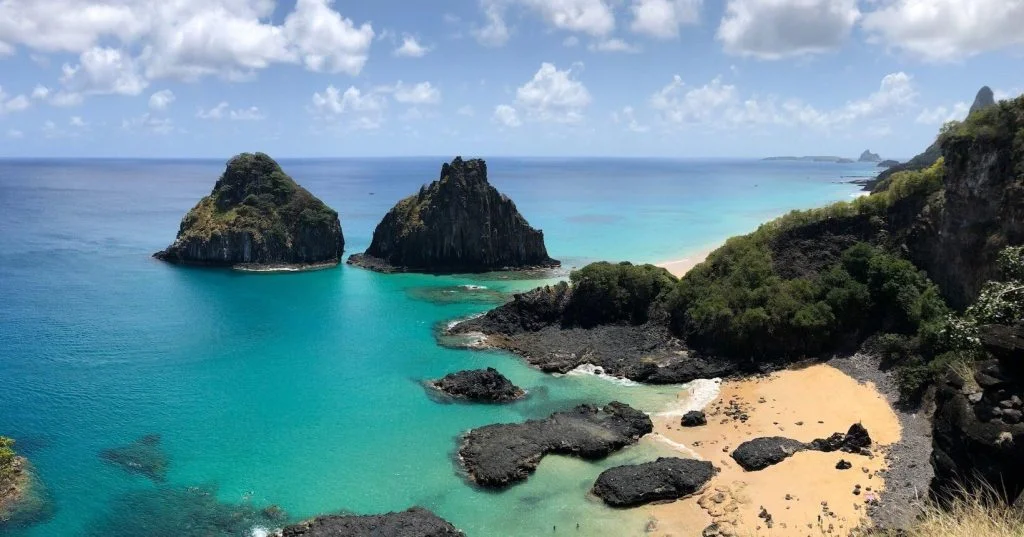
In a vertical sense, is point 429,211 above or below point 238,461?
above

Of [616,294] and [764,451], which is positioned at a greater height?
[616,294]

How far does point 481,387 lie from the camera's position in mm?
49344

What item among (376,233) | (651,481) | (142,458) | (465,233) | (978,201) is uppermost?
(978,201)

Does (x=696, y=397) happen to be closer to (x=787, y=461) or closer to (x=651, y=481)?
(x=787, y=461)

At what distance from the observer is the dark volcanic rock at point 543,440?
37.7 m

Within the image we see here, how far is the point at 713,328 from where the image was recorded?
5462cm

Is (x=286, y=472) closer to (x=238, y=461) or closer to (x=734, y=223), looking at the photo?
(x=238, y=461)

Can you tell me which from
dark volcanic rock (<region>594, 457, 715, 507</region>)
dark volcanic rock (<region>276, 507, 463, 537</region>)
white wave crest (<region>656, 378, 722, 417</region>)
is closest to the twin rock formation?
white wave crest (<region>656, 378, 722, 417</region>)

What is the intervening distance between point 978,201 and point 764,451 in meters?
26.5

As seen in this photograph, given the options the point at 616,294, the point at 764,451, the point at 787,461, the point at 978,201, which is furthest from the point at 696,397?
the point at 978,201

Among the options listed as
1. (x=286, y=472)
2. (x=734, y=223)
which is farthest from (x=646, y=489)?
(x=734, y=223)

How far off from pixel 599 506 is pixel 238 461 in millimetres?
21615

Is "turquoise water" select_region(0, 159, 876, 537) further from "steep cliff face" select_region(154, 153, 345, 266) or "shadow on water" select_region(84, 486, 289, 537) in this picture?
"steep cliff face" select_region(154, 153, 345, 266)

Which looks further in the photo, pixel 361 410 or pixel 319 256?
pixel 319 256
